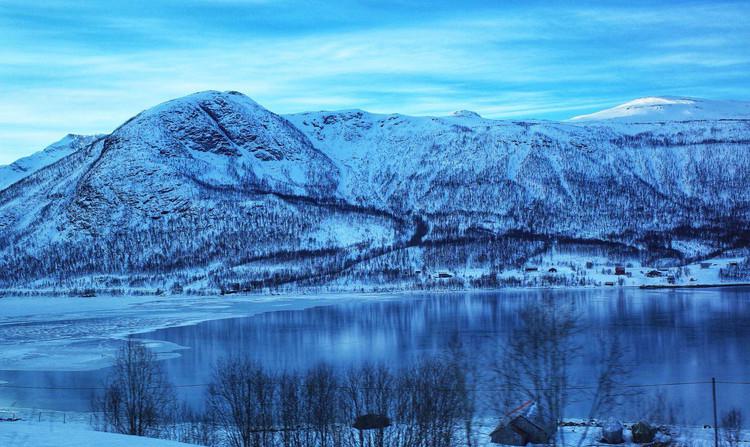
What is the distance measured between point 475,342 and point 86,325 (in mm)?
35862

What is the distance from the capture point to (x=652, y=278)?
117 meters

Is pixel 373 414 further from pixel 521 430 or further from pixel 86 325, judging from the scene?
pixel 86 325

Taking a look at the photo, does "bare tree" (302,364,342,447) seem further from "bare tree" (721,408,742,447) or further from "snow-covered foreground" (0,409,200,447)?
"bare tree" (721,408,742,447)

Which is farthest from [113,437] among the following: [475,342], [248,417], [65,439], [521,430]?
[475,342]

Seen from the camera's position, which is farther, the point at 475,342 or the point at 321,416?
the point at 475,342

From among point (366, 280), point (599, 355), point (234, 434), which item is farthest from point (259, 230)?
point (234, 434)

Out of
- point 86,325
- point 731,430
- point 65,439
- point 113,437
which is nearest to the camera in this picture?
point 65,439

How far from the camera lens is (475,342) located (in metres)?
43.3

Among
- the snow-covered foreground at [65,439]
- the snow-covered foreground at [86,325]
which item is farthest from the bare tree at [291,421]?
the snow-covered foreground at [86,325]

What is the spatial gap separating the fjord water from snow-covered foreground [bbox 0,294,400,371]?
300 centimetres

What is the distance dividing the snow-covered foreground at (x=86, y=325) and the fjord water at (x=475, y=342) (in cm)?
300

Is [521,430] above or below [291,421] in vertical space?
below

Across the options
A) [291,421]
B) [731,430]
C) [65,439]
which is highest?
[65,439]

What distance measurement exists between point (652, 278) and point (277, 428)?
103 meters
